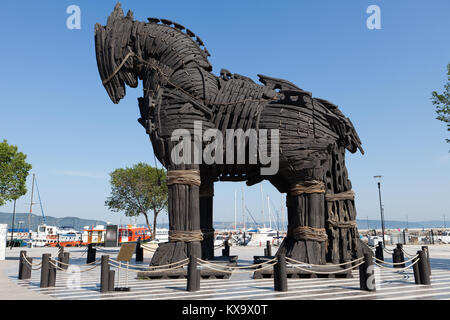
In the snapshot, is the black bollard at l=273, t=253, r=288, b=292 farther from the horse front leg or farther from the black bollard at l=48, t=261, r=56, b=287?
the black bollard at l=48, t=261, r=56, b=287

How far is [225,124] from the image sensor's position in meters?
10.4

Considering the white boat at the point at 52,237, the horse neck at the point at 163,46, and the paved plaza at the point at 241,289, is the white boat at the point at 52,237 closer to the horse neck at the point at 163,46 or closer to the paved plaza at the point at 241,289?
the paved plaza at the point at 241,289

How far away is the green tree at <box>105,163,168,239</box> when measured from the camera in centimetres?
3538

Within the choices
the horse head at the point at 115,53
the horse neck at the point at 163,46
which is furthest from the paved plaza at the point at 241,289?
the horse neck at the point at 163,46

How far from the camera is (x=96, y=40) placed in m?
10.9

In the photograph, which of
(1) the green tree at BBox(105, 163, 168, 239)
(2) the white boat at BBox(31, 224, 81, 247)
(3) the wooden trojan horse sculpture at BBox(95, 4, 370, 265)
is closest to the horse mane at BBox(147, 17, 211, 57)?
(3) the wooden trojan horse sculpture at BBox(95, 4, 370, 265)

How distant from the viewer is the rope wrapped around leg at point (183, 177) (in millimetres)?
9805

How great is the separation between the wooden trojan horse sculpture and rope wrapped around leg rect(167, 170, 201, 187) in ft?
0.09

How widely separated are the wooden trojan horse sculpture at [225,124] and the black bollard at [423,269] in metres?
1.99

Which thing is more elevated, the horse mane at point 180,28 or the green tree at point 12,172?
the horse mane at point 180,28

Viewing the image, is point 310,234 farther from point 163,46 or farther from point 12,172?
point 12,172
